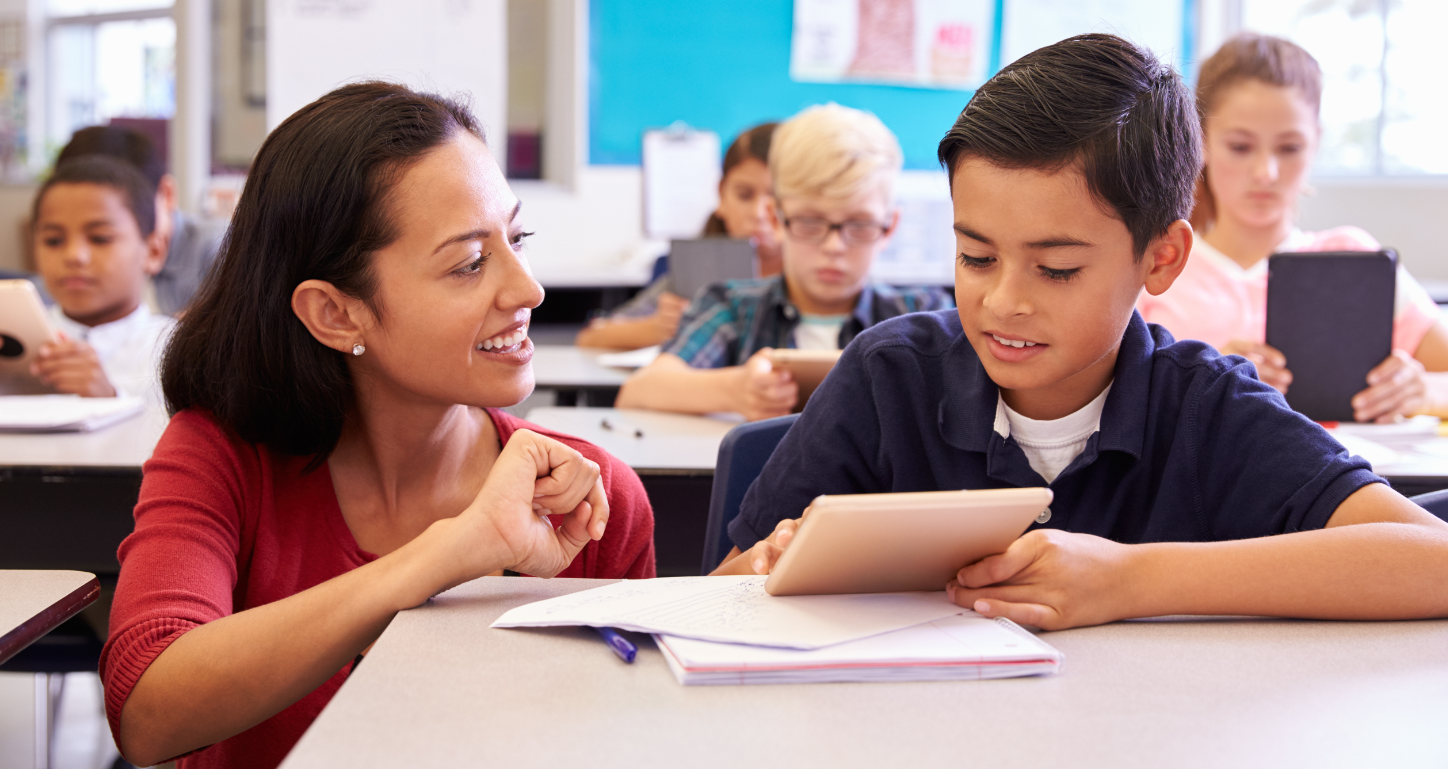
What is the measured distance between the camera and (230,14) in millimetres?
4316

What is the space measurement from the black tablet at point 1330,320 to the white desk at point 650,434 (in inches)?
35.8

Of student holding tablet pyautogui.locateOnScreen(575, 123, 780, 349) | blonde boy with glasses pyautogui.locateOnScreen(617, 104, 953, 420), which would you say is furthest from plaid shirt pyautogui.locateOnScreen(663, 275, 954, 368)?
student holding tablet pyautogui.locateOnScreen(575, 123, 780, 349)

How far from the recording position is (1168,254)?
106cm

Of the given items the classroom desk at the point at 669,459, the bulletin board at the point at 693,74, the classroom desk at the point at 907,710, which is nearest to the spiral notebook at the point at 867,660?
the classroom desk at the point at 907,710

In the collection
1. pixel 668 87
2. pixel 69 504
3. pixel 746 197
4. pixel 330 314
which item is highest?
pixel 668 87

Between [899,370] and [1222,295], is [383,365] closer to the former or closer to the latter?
[899,370]

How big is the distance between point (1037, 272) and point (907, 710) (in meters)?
0.45

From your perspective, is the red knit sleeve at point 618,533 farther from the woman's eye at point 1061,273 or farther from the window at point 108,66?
the window at point 108,66

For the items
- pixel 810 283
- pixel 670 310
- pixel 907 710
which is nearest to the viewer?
pixel 907 710

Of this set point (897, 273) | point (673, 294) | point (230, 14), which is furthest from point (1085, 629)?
point (230, 14)

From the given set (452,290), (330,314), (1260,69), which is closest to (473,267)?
(452,290)

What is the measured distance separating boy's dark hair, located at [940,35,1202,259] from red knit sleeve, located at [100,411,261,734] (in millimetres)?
726

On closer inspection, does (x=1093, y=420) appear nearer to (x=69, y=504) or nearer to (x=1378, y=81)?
(x=69, y=504)

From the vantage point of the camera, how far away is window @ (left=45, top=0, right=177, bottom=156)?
16.8ft
